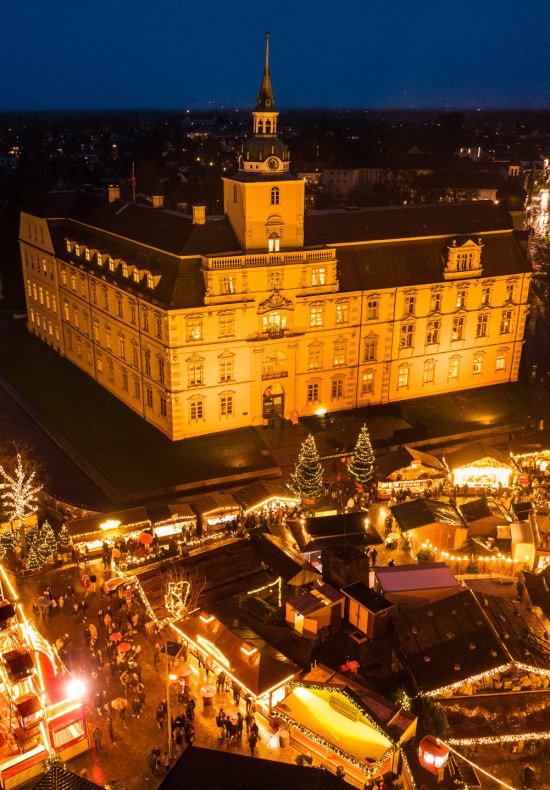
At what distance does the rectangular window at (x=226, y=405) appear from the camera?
53391 millimetres

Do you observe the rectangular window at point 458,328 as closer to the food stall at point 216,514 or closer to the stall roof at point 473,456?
the stall roof at point 473,456

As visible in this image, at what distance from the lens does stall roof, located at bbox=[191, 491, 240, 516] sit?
42250mm

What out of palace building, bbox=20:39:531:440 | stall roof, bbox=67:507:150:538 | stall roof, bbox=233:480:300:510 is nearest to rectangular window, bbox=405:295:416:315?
palace building, bbox=20:39:531:440

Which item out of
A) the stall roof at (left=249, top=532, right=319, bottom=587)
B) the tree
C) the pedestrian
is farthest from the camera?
the tree

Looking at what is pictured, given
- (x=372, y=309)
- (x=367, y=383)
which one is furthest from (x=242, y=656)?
(x=372, y=309)

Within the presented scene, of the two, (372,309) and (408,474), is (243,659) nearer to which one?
(408,474)

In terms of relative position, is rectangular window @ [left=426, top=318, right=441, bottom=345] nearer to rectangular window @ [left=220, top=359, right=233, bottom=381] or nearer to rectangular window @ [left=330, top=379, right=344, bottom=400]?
rectangular window @ [left=330, top=379, right=344, bottom=400]

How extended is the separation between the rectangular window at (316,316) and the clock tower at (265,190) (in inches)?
195

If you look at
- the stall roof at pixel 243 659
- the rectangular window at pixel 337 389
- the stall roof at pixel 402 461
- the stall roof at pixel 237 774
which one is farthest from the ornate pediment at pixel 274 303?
the stall roof at pixel 237 774

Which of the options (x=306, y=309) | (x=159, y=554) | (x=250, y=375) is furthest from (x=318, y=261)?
(x=159, y=554)

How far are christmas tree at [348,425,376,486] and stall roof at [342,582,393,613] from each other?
12.1 metres

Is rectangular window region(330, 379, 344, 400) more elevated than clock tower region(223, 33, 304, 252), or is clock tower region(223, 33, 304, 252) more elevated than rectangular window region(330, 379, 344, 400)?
clock tower region(223, 33, 304, 252)

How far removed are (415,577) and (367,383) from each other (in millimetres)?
24823

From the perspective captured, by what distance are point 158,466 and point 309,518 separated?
12.2 meters
